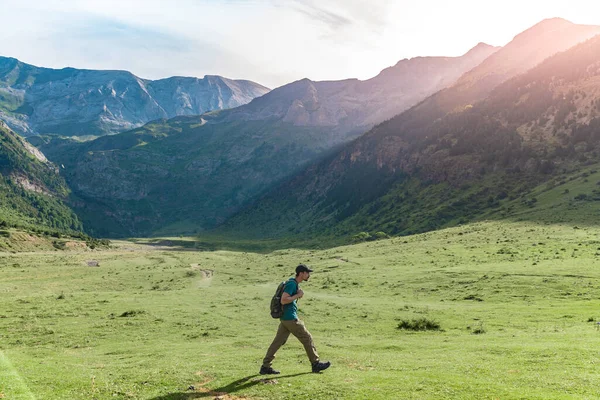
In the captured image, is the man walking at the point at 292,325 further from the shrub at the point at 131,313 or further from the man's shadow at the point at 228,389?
the shrub at the point at 131,313

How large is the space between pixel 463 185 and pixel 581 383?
488ft

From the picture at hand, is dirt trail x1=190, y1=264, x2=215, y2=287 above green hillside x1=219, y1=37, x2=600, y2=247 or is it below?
below

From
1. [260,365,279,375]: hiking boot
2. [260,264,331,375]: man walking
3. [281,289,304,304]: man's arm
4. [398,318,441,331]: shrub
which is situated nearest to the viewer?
[281,289,304,304]: man's arm

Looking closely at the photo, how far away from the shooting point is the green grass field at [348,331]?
16.1 m

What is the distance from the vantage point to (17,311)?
39906mm

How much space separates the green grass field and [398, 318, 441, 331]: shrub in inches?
23.6

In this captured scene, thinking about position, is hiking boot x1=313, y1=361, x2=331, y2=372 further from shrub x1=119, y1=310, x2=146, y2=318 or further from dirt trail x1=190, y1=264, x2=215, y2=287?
dirt trail x1=190, y1=264, x2=215, y2=287

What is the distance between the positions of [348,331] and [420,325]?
506cm

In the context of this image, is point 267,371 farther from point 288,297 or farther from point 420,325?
point 420,325

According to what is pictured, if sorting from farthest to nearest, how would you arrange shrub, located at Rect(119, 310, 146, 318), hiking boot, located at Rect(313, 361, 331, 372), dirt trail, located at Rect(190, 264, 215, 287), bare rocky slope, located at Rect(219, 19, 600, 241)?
bare rocky slope, located at Rect(219, 19, 600, 241) → dirt trail, located at Rect(190, 264, 215, 287) → shrub, located at Rect(119, 310, 146, 318) → hiking boot, located at Rect(313, 361, 331, 372)

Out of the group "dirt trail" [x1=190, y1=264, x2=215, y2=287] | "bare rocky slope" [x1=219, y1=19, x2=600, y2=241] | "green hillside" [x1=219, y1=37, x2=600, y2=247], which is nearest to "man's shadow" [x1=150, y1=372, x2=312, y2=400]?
"dirt trail" [x1=190, y1=264, x2=215, y2=287]

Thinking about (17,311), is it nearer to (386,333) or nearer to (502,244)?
(386,333)

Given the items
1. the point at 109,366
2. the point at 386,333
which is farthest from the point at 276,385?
the point at 386,333

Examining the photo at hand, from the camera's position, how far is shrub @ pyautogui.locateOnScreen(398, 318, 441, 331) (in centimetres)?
2938
